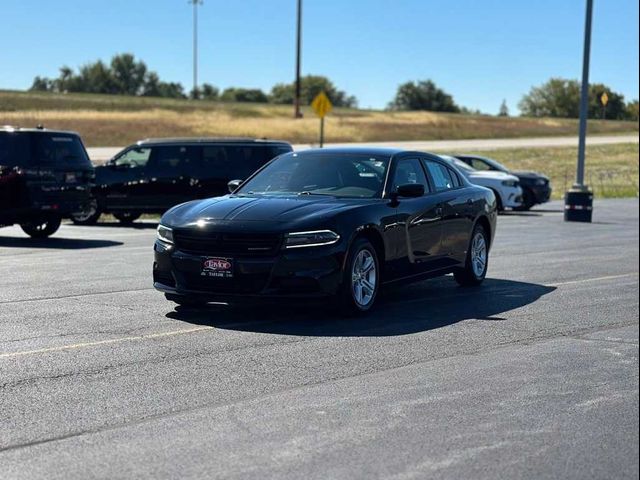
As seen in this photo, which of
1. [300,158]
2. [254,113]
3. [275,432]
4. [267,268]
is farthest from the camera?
[254,113]

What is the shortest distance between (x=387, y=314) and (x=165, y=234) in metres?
2.16

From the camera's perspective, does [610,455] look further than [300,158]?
No

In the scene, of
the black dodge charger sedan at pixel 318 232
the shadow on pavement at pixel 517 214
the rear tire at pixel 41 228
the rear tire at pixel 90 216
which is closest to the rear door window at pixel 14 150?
the rear tire at pixel 41 228

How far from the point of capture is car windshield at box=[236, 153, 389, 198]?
422 inches

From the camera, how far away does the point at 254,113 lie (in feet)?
287

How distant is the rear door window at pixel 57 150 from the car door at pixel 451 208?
7791 mm

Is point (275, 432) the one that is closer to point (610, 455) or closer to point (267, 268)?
point (610, 455)

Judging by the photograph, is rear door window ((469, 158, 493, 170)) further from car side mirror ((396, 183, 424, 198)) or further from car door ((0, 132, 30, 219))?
car side mirror ((396, 183, 424, 198))

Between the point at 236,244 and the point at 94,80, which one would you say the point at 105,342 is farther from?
the point at 94,80

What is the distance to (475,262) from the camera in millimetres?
12555

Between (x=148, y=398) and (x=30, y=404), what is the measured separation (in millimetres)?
689

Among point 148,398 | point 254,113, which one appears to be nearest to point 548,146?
point 254,113

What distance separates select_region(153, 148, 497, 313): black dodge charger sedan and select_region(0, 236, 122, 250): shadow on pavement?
627cm

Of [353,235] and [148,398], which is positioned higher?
[353,235]
